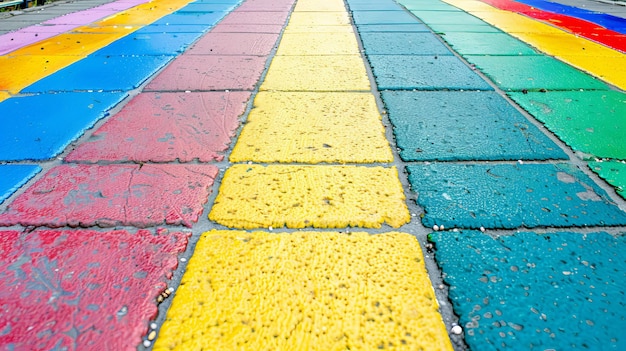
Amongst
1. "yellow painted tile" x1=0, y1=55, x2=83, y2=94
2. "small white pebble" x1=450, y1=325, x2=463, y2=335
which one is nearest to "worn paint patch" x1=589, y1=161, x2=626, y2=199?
"small white pebble" x1=450, y1=325, x2=463, y2=335

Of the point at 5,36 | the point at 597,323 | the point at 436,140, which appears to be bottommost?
the point at 597,323

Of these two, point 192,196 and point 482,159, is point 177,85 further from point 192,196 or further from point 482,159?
point 482,159

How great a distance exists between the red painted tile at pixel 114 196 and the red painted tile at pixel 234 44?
1948 millimetres

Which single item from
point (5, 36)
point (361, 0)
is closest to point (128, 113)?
point (5, 36)

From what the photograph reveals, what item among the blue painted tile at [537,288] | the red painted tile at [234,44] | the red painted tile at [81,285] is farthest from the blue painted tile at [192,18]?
the blue painted tile at [537,288]

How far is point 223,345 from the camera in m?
0.90

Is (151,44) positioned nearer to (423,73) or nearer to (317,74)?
(317,74)

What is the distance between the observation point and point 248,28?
4176mm

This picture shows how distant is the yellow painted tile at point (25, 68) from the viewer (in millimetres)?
2551

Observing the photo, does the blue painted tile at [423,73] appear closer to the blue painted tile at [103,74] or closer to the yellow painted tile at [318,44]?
the yellow painted tile at [318,44]

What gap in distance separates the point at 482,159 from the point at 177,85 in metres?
1.89

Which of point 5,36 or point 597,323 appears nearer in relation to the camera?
point 597,323

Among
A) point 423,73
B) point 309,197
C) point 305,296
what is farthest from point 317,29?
point 305,296

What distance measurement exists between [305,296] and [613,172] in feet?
4.43
